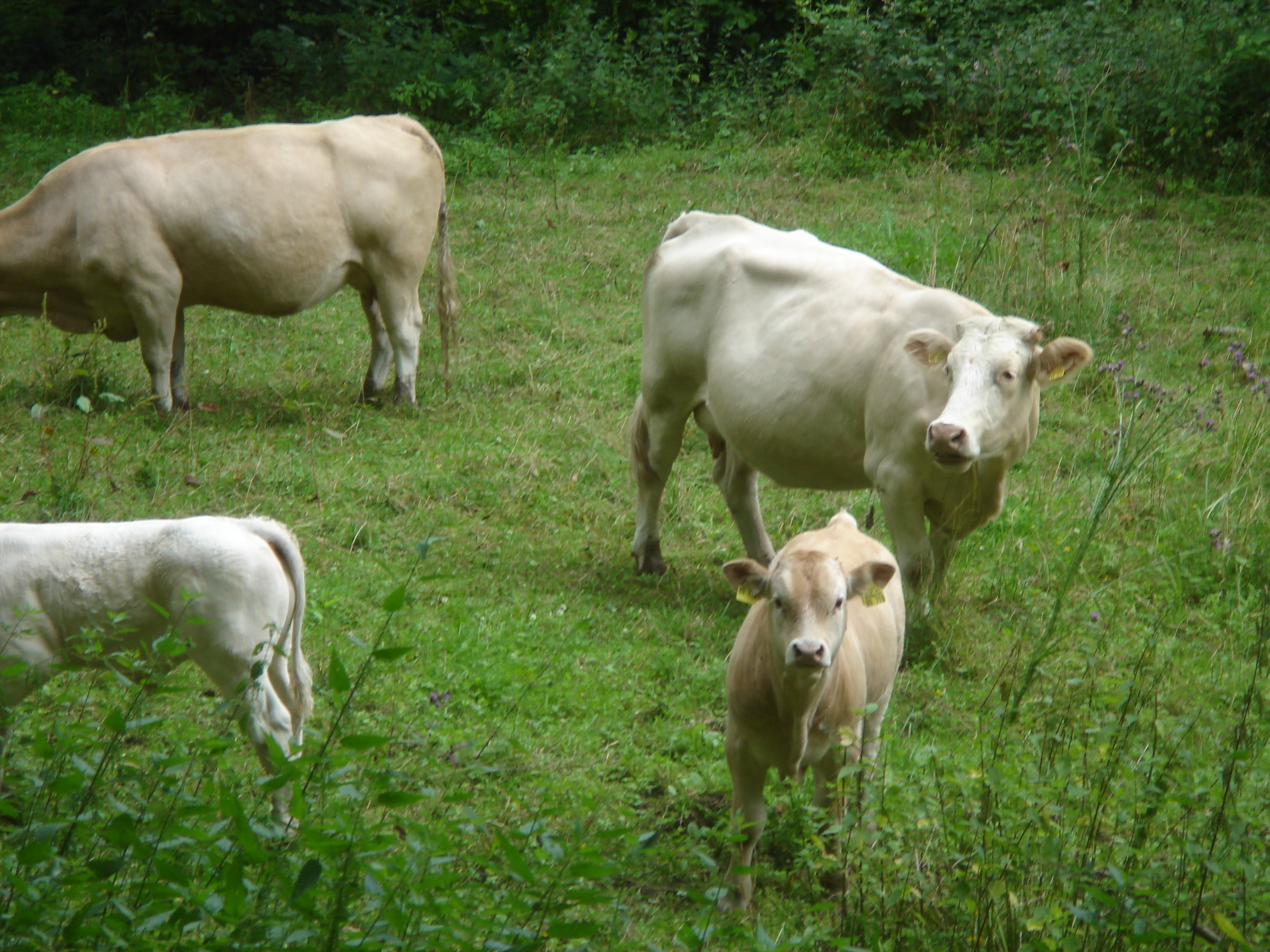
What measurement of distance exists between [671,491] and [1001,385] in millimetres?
2751

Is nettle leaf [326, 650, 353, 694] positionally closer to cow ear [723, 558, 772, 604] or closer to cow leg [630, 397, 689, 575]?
cow ear [723, 558, 772, 604]

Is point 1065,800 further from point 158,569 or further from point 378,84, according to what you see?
point 378,84

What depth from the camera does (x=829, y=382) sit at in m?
5.79

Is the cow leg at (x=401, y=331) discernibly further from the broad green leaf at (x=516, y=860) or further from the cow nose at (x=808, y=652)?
the broad green leaf at (x=516, y=860)

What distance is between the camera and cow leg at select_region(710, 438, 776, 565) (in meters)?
6.66

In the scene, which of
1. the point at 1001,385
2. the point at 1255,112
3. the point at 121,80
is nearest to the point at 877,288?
the point at 1001,385

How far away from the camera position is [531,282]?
1062 cm

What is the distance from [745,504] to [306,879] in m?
4.81

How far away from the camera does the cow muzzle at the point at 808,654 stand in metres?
3.53

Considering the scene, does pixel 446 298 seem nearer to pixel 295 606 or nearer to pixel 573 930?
pixel 295 606

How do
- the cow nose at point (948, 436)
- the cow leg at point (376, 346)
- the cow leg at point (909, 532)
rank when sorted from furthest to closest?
Result: the cow leg at point (376, 346)
the cow leg at point (909, 532)
the cow nose at point (948, 436)

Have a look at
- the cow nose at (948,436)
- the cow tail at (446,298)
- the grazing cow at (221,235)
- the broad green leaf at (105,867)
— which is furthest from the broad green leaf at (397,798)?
the cow tail at (446,298)

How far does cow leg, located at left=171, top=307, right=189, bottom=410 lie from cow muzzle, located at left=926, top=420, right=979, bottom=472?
5.09 meters

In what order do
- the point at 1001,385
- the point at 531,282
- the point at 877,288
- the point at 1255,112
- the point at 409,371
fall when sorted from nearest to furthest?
Answer: the point at 1001,385 → the point at 877,288 → the point at 409,371 → the point at 531,282 → the point at 1255,112
